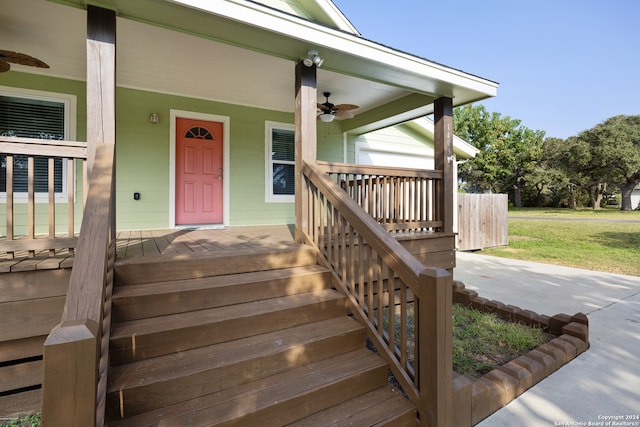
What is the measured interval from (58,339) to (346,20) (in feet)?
17.6

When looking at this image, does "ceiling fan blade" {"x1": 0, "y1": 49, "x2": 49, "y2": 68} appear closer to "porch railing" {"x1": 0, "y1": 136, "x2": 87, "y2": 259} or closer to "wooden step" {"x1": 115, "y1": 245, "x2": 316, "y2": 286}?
"porch railing" {"x1": 0, "y1": 136, "x2": 87, "y2": 259}

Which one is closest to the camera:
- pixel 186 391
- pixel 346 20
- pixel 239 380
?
pixel 186 391

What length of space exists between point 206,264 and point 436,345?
1781 mm

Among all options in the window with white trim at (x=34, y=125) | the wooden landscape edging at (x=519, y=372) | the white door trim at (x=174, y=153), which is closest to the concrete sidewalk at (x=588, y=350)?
the wooden landscape edging at (x=519, y=372)

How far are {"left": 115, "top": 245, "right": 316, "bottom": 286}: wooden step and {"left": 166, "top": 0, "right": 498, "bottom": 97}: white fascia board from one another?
2.07 meters

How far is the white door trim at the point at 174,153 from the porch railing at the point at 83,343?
10.9ft

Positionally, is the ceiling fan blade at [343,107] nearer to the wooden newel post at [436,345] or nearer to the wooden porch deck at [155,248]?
the wooden porch deck at [155,248]

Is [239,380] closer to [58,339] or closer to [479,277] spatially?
[58,339]

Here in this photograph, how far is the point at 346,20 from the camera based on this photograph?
496 cm

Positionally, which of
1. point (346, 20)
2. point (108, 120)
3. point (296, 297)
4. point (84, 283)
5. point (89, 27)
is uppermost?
point (346, 20)

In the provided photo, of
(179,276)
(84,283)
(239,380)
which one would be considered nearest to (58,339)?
(84,283)

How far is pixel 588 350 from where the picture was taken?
2893 mm

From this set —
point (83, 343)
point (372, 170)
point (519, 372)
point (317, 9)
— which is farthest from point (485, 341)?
point (317, 9)

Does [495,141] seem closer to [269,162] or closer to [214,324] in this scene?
[269,162]
